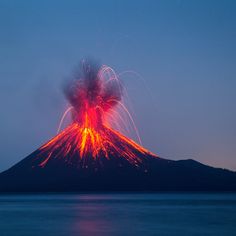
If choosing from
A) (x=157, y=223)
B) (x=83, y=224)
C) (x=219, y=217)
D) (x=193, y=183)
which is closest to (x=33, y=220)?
(x=83, y=224)

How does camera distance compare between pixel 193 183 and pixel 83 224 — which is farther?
pixel 193 183

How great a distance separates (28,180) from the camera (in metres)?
172

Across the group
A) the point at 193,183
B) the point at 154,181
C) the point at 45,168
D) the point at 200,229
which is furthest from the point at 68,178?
the point at 200,229

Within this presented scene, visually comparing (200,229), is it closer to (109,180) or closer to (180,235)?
(180,235)

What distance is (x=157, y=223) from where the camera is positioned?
214 ft

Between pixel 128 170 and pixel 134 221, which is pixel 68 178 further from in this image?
pixel 134 221

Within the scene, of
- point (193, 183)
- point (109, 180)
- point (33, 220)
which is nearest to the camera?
point (33, 220)

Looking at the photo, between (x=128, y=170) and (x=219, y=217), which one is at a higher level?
(x=128, y=170)

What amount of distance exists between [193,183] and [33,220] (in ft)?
381

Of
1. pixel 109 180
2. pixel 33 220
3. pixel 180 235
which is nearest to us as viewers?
pixel 180 235

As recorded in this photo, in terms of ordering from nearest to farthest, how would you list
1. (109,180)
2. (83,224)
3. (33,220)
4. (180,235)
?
(180,235) < (83,224) < (33,220) < (109,180)

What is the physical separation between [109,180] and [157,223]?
104797 mm

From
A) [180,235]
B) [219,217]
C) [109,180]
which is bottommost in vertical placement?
[180,235]

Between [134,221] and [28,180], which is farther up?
[28,180]
